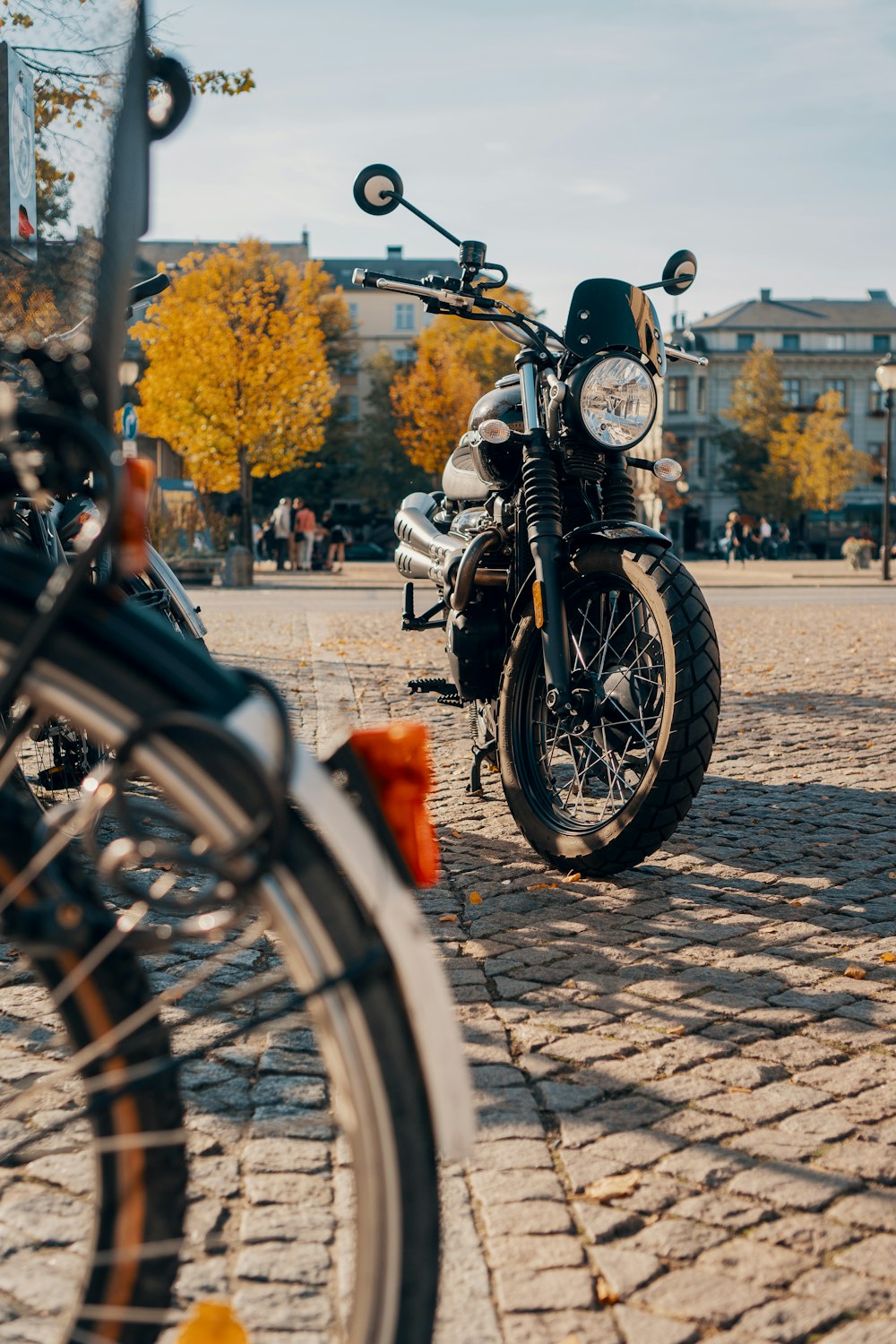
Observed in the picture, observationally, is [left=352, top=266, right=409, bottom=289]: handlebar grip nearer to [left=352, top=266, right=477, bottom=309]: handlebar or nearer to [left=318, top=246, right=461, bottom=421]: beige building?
[left=352, top=266, right=477, bottom=309]: handlebar

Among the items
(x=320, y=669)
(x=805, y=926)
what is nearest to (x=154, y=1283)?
(x=805, y=926)

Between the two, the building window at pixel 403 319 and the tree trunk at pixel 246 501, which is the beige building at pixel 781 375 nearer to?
the building window at pixel 403 319

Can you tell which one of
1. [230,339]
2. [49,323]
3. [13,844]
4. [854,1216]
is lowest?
[854,1216]

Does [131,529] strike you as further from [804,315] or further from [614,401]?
[804,315]

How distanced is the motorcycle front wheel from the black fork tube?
0.10 metres

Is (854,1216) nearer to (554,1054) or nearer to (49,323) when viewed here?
(554,1054)

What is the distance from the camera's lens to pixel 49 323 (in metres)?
1.78

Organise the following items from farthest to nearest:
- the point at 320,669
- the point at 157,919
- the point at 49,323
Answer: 1. the point at 320,669
2. the point at 157,919
3. the point at 49,323

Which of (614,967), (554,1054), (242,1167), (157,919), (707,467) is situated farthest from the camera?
(707,467)

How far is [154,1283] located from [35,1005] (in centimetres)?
209

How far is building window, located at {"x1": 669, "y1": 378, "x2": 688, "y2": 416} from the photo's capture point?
311 ft

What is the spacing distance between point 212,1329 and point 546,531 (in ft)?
10.2

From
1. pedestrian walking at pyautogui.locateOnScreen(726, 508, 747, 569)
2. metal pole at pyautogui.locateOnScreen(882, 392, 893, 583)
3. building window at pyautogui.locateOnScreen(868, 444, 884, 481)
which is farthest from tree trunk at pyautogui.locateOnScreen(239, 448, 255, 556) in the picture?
building window at pyautogui.locateOnScreen(868, 444, 884, 481)


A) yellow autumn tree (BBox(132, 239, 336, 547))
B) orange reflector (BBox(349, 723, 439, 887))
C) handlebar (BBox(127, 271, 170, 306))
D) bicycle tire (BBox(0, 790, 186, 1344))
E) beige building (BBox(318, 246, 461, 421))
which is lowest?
bicycle tire (BBox(0, 790, 186, 1344))
